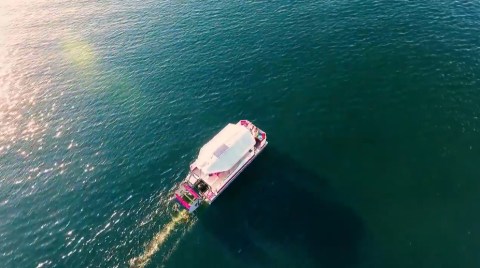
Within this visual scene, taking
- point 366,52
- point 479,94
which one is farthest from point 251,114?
point 479,94

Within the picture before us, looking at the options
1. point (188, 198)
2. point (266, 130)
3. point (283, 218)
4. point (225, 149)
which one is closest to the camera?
point (283, 218)

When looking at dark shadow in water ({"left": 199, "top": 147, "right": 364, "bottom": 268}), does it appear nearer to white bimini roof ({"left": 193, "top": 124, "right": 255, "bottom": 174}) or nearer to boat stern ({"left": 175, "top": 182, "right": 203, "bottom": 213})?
boat stern ({"left": 175, "top": 182, "right": 203, "bottom": 213})

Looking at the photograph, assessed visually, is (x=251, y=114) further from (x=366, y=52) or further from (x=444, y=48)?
(x=444, y=48)

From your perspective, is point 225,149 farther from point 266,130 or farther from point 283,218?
point 283,218

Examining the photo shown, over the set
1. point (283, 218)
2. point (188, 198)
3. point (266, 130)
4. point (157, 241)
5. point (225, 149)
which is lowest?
point (283, 218)

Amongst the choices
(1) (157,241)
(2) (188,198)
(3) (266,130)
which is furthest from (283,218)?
(1) (157,241)

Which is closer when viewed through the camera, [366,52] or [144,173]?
[144,173]
